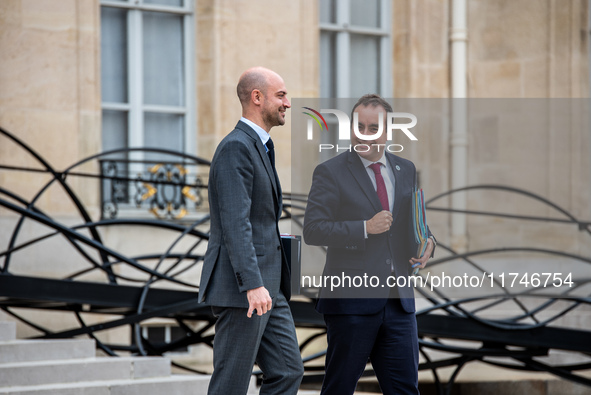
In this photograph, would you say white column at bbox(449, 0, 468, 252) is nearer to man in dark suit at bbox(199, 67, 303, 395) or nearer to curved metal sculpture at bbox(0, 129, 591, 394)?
curved metal sculpture at bbox(0, 129, 591, 394)

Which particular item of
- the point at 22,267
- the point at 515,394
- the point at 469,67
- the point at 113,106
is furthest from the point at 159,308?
the point at 469,67

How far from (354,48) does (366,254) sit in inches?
248

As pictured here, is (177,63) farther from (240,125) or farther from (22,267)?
(240,125)

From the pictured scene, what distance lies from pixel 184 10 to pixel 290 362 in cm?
586

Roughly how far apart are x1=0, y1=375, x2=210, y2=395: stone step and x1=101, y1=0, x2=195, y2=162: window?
135 inches

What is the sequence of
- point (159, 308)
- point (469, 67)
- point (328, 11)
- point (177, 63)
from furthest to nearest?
point (469, 67) → point (328, 11) → point (177, 63) → point (159, 308)

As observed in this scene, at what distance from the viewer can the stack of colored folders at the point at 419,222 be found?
3.82m

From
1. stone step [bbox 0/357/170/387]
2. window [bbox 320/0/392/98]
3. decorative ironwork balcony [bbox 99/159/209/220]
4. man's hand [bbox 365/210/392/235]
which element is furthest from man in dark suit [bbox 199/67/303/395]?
window [bbox 320/0/392/98]

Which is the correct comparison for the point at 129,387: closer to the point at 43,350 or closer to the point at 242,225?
the point at 43,350

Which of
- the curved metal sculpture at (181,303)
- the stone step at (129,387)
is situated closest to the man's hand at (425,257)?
the curved metal sculpture at (181,303)

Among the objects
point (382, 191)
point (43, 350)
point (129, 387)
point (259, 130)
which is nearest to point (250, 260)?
point (259, 130)

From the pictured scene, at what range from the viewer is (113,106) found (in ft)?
28.1

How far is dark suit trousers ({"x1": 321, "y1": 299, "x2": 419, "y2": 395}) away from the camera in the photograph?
12.6ft

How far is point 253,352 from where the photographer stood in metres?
3.50
